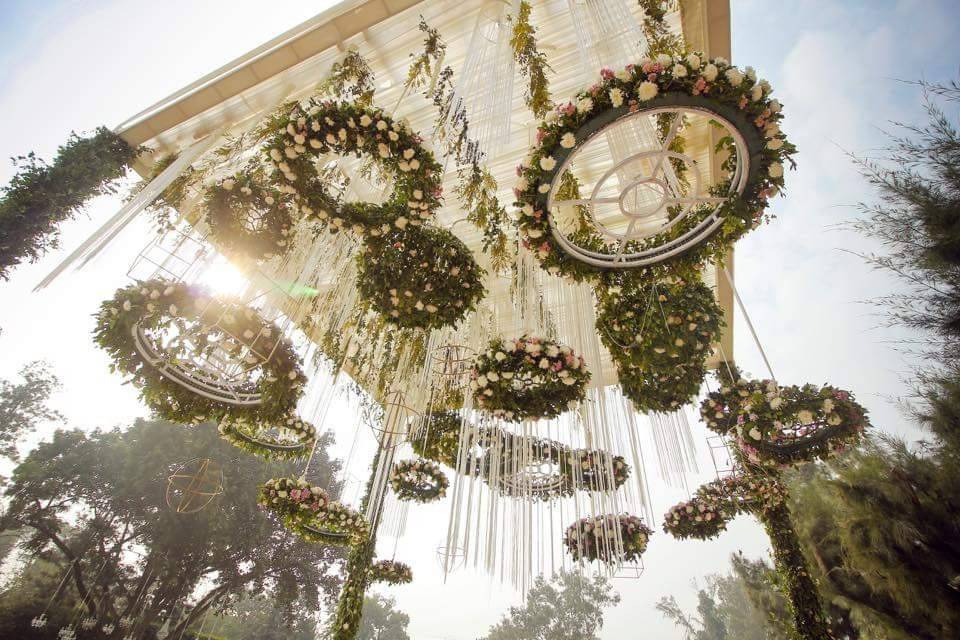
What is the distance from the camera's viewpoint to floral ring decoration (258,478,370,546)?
4.27 meters

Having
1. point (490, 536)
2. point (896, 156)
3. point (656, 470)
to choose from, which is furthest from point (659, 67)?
point (896, 156)

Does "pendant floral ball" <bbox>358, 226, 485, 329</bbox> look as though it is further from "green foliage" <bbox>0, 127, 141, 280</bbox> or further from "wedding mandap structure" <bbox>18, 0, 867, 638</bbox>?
"green foliage" <bbox>0, 127, 141, 280</bbox>

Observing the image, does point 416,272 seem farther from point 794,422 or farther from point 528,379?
point 794,422

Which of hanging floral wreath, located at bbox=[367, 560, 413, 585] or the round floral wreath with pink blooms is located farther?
hanging floral wreath, located at bbox=[367, 560, 413, 585]

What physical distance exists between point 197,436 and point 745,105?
16613mm

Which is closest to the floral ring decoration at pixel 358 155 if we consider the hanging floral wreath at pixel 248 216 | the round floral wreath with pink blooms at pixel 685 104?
the hanging floral wreath at pixel 248 216

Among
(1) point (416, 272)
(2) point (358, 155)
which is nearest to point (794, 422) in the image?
(1) point (416, 272)

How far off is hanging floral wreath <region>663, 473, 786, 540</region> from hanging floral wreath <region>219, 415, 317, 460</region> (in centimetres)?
484

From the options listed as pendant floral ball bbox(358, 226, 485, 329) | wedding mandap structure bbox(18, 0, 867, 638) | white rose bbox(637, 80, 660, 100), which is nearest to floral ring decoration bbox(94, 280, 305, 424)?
wedding mandap structure bbox(18, 0, 867, 638)

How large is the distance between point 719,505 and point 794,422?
245cm

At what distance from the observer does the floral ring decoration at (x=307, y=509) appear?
427cm

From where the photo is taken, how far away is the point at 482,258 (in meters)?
4.19

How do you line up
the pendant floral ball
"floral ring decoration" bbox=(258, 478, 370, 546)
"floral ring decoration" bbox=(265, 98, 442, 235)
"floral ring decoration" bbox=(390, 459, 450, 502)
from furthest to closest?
"floral ring decoration" bbox=(390, 459, 450, 502) → "floral ring decoration" bbox=(258, 478, 370, 546) → the pendant floral ball → "floral ring decoration" bbox=(265, 98, 442, 235)

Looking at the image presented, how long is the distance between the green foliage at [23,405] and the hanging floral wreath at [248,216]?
1633 cm
